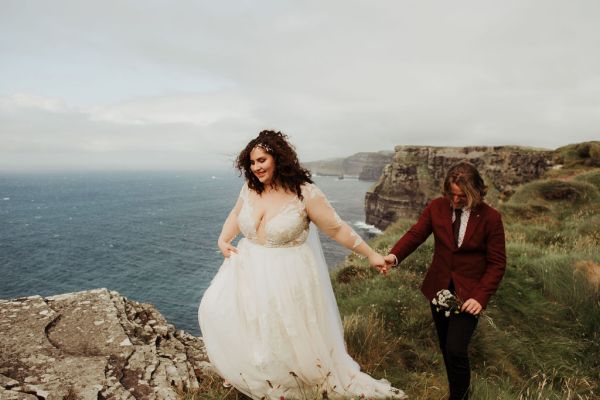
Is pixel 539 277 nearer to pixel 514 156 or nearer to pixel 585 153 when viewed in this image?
pixel 585 153

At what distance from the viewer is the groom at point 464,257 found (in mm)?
3816

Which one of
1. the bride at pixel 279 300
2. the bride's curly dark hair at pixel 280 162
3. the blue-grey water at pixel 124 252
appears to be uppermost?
the bride's curly dark hair at pixel 280 162

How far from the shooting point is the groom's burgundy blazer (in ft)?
12.7

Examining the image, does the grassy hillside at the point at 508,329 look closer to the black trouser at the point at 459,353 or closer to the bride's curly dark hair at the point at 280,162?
the black trouser at the point at 459,353

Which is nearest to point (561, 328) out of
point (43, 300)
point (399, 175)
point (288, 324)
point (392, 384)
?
point (392, 384)

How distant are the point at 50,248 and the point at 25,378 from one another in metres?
76.0

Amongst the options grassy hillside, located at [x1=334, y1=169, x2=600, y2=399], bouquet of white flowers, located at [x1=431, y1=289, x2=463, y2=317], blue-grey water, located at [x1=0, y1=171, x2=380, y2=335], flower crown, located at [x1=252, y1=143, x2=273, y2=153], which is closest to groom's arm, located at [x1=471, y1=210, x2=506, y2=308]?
bouquet of white flowers, located at [x1=431, y1=289, x2=463, y2=317]

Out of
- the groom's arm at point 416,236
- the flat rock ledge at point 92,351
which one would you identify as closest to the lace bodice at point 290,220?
the groom's arm at point 416,236

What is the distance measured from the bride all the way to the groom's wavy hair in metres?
1.44

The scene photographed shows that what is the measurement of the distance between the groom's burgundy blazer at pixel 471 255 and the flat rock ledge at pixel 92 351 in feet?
11.0

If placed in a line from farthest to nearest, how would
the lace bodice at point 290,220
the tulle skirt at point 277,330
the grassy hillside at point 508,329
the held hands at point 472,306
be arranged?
1. the grassy hillside at point 508,329
2. the lace bodice at point 290,220
3. the tulle skirt at point 277,330
4. the held hands at point 472,306

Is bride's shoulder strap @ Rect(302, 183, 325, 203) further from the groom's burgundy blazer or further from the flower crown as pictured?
the groom's burgundy blazer

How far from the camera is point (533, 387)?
4910 mm

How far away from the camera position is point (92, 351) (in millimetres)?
4500
